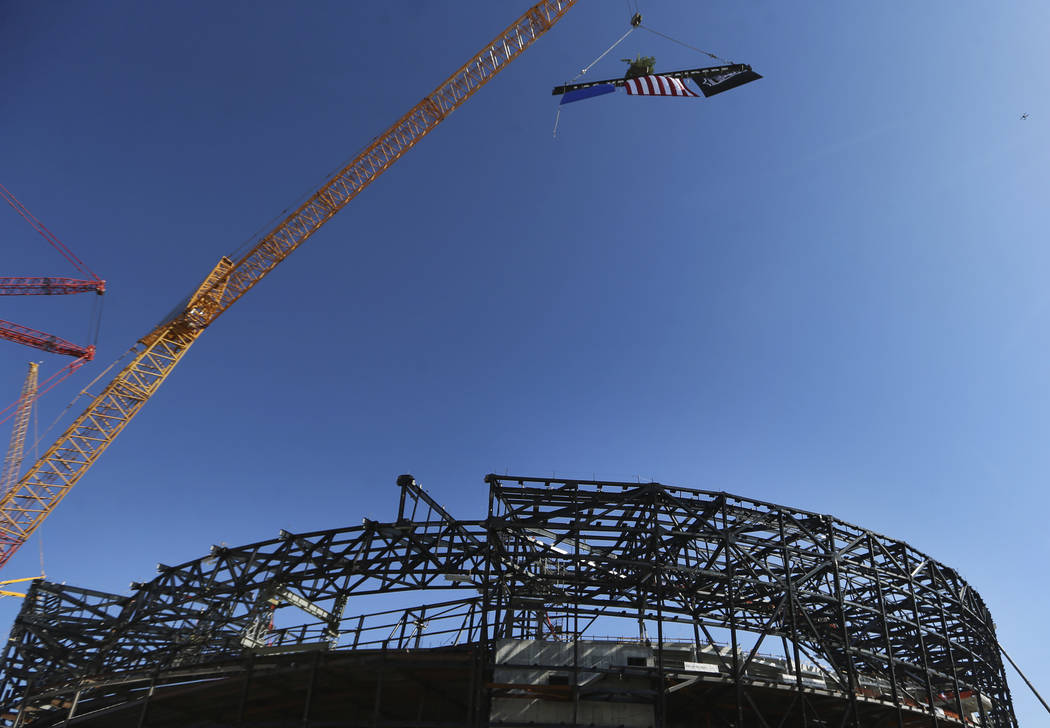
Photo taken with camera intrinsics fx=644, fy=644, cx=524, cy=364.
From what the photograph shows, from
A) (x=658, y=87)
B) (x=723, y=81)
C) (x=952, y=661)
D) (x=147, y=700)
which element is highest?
(x=723, y=81)

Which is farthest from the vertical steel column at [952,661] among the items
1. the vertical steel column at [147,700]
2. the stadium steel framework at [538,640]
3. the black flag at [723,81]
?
the vertical steel column at [147,700]

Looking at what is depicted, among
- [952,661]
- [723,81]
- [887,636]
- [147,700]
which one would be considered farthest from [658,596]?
[723,81]

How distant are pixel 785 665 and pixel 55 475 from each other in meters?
44.2

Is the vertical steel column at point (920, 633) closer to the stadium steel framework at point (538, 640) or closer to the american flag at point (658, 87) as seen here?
the stadium steel framework at point (538, 640)

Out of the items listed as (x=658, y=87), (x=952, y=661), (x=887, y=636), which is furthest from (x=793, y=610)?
(x=658, y=87)

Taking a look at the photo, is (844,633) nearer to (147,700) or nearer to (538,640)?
(538,640)

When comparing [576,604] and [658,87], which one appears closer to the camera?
[576,604]

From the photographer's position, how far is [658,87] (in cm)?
2539

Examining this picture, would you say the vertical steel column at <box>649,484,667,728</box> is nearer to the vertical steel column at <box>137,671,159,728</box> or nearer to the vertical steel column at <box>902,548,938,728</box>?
the vertical steel column at <box>902,548,938,728</box>

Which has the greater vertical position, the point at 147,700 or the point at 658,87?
the point at 658,87

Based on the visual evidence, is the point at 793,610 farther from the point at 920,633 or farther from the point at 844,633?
the point at 920,633

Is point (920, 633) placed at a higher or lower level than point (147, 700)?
higher

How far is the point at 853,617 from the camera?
28531mm

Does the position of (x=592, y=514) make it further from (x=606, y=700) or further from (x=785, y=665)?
(x=785, y=665)
